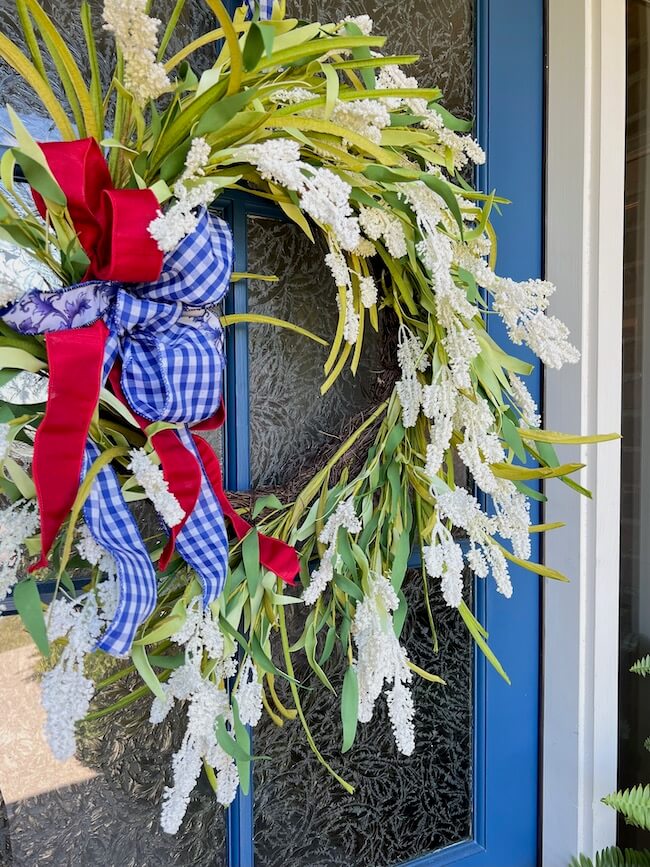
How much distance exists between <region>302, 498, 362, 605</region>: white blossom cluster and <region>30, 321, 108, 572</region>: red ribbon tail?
231mm

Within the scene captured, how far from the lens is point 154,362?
0.44 m

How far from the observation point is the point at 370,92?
47 centimetres

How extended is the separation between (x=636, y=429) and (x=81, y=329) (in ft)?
2.96

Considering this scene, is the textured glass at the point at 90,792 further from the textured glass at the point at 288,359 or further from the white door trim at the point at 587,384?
the white door trim at the point at 587,384

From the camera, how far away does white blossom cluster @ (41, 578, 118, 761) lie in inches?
14.9

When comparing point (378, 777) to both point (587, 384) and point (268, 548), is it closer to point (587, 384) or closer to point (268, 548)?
point (268, 548)

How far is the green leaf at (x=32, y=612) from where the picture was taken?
0.39 m

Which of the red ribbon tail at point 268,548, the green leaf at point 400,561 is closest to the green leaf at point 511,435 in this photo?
the green leaf at point 400,561

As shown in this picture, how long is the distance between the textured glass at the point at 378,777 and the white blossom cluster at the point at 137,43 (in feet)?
2.08

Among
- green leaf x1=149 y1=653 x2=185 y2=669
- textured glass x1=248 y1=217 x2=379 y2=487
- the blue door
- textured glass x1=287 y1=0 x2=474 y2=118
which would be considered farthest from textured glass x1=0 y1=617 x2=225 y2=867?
textured glass x1=287 y1=0 x2=474 y2=118

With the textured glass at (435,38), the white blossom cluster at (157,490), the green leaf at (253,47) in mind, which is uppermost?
the textured glass at (435,38)

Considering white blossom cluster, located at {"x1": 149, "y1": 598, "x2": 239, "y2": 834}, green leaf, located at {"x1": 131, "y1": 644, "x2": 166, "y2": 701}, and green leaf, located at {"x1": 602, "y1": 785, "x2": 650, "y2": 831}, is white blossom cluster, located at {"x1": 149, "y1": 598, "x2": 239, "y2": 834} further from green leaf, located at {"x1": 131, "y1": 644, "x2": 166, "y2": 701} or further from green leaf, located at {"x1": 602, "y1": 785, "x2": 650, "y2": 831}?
green leaf, located at {"x1": 602, "y1": 785, "x2": 650, "y2": 831}

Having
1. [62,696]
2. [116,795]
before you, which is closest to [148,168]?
[62,696]

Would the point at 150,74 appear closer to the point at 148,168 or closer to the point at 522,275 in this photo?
the point at 148,168
